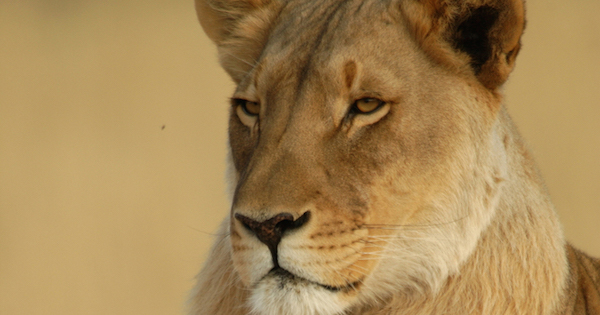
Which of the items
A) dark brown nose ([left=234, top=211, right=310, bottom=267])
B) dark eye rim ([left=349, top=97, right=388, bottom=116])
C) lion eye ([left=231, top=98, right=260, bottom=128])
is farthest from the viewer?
lion eye ([left=231, top=98, right=260, bottom=128])

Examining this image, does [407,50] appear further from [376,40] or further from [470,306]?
[470,306]

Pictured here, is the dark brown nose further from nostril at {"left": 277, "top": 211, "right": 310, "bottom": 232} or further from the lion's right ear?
the lion's right ear

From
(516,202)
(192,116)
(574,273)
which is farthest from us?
(192,116)

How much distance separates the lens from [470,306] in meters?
2.25

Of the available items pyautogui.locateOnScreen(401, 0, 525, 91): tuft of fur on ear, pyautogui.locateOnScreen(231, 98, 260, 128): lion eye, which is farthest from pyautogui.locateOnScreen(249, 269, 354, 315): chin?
pyautogui.locateOnScreen(401, 0, 525, 91): tuft of fur on ear

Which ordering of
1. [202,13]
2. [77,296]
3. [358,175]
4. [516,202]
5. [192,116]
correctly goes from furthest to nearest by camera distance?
[192,116] → [77,296] → [202,13] → [516,202] → [358,175]

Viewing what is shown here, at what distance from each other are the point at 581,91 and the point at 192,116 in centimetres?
328

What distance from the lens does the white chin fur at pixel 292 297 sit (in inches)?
80.0

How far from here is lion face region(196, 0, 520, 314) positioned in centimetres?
204

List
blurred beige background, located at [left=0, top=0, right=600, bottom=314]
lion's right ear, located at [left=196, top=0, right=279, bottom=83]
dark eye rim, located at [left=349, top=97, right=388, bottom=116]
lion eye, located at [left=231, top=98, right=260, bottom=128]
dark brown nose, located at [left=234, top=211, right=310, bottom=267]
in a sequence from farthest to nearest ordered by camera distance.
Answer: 1. blurred beige background, located at [left=0, top=0, right=600, bottom=314]
2. lion's right ear, located at [left=196, top=0, right=279, bottom=83]
3. lion eye, located at [left=231, top=98, right=260, bottom=128]
4. dark eye rim, located at [left=349, top=97, right=388, bottom=116]
5. dark brown nose, located at [left=234, top=211, right=310, bottom=267]

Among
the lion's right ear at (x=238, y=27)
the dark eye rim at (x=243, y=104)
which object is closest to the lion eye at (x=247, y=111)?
the dark eye rim at (x=243, y=104)

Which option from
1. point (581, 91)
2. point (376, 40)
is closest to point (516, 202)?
point (376, 40)

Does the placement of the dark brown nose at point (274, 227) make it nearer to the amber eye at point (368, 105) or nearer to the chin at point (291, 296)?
the chin at point (291, 296)

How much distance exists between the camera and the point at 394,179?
2189mm
